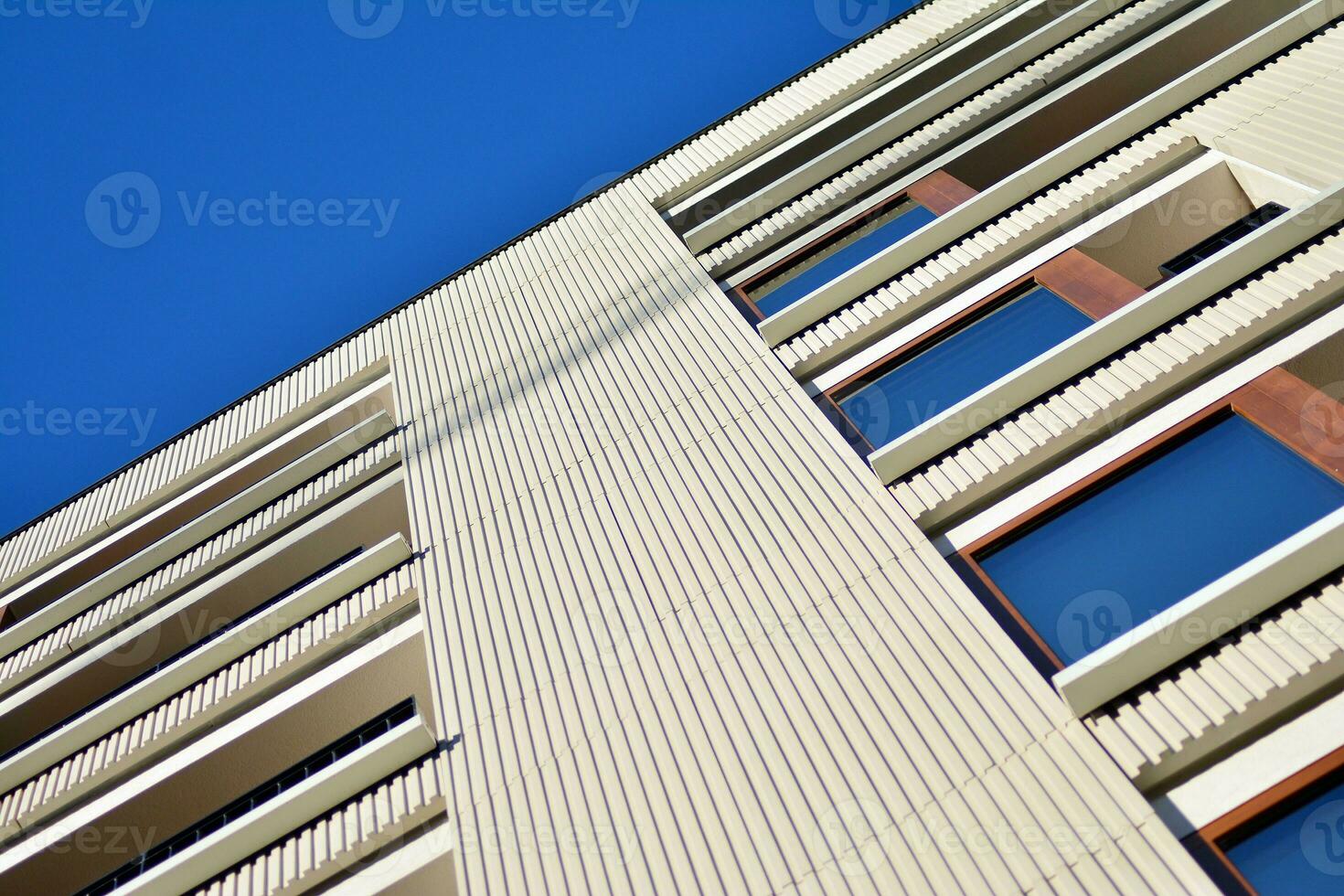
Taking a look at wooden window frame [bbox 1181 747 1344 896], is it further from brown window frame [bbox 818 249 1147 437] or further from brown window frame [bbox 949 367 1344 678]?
brown window frame [bbox 818 249 1147 437]

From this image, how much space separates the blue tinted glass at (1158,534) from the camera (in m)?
7.75

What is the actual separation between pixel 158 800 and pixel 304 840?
2.99 m

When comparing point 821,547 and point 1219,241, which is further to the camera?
point 1219,241

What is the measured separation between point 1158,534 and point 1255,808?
2288mm

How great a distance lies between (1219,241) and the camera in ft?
38.9

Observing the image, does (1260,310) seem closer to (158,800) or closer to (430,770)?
(430,770)

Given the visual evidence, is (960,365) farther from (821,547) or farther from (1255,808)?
(1255,808)

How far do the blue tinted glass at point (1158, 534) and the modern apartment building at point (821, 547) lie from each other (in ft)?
0.10

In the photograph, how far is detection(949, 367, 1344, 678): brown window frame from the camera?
8.14m

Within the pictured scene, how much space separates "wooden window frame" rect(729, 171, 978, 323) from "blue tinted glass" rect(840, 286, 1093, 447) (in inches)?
110

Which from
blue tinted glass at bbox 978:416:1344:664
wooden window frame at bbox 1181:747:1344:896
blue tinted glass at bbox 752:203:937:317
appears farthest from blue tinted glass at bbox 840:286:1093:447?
wooden window frame at bbox 1181:747:1344:896

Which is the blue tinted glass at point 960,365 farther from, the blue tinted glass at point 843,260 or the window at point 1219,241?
the blue tinted glass at point 843,260

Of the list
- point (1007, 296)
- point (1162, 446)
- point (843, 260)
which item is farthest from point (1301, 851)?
point (843, 260)

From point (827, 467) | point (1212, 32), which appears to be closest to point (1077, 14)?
point (1212, 32)
